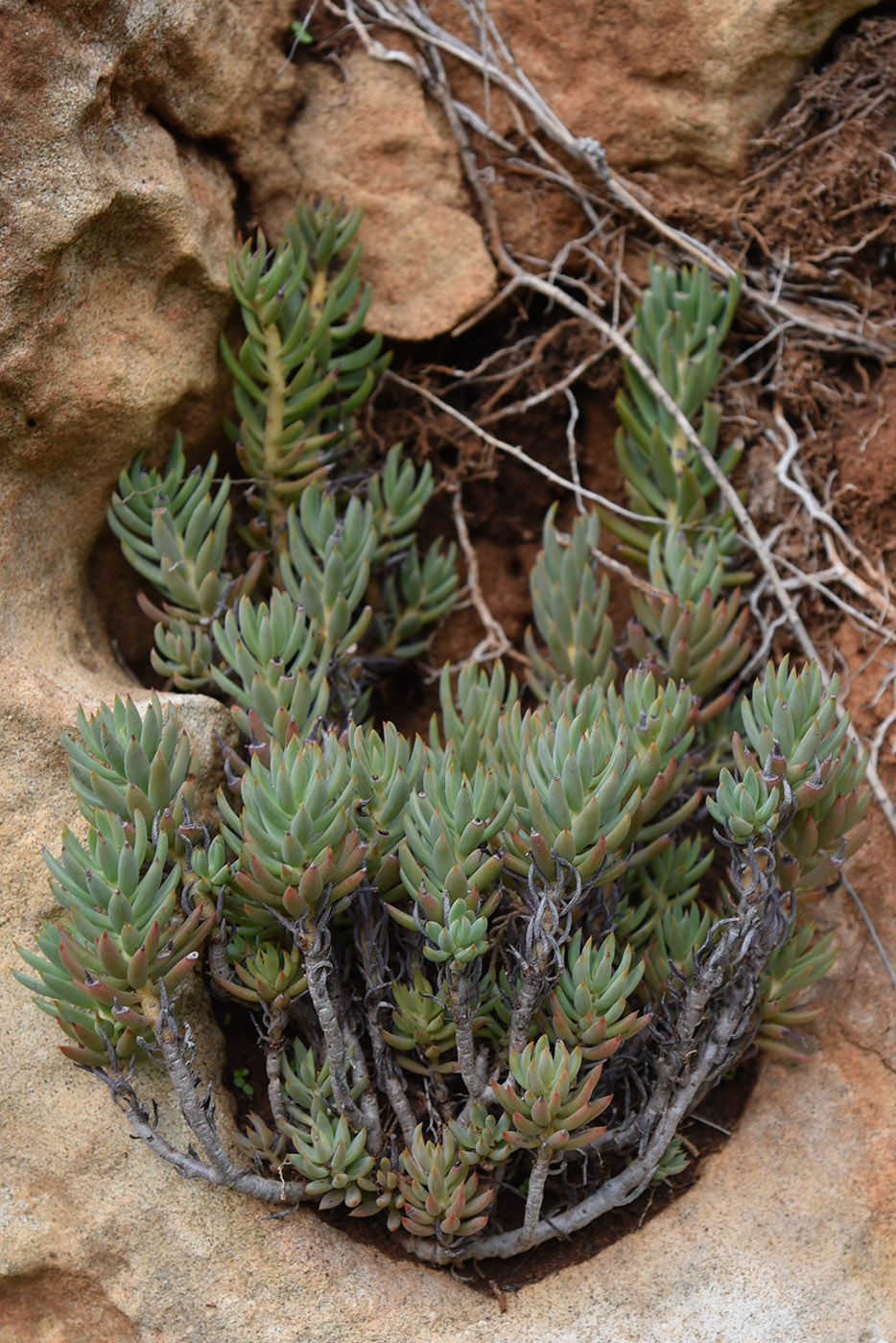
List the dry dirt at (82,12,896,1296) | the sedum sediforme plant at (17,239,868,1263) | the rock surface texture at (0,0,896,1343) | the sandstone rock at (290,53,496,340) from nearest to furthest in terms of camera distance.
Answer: the sedum sediforme plant at (17,239,868,1263)
the rock surface texture at (0,0,896,1343)
the dry dirt at (82,12,896,1296)
the sandstone rock at (290,53,496,340)

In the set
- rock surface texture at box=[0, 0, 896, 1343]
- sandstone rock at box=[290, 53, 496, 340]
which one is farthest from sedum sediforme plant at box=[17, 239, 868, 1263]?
sandstone rock at box=[290, 53, 496, 340]

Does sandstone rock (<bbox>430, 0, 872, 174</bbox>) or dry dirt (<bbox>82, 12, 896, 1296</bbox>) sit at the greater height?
sandstone rock (<bbox>430, 0, 872, 174</bbox>)

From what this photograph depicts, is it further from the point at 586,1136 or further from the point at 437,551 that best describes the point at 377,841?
the point at 437,551

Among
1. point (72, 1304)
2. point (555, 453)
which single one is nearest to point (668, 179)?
point (555, 453)

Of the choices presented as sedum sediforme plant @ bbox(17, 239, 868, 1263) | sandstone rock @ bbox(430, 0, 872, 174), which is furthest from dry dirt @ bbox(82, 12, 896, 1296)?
sedum sediforme plant @ bbox(17, 239, 868, 1263)

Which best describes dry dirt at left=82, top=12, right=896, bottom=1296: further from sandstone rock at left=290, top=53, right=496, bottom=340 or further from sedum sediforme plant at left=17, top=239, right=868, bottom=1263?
sedum sediforme plant at left=17, top=239, right=868, bottom=1263

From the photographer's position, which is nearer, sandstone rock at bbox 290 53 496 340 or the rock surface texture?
the rock surface texture

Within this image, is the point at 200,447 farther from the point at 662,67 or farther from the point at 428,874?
the point at 662,67

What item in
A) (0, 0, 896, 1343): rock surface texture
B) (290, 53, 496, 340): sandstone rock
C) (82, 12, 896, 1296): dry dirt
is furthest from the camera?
(290, 53, 496, 340): sandstone rock

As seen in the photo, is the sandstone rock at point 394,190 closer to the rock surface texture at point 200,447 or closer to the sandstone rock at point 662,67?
the rock surface texture at point 200,447
